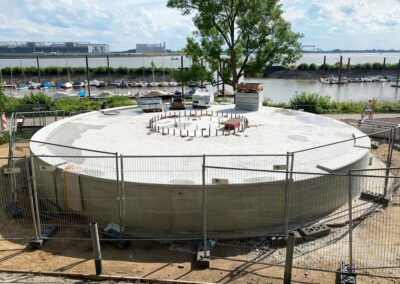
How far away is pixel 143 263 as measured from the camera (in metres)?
8.96

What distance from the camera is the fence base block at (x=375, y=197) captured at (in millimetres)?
12312

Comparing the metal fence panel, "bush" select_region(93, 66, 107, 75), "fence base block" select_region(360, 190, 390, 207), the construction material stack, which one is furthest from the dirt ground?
"bush" select_region(93, 66, 107, 75)

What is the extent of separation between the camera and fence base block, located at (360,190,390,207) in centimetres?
1231

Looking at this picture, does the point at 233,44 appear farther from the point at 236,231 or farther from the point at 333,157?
the point at 236,231

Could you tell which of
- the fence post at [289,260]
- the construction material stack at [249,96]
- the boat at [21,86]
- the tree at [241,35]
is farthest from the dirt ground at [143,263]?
the boat at [21,86]

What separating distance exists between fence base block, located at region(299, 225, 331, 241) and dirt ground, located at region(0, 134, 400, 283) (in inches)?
36.1

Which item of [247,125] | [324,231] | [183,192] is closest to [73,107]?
[247,125]

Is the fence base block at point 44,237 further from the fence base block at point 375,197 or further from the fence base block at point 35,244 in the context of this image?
the fence base block at point 375,197

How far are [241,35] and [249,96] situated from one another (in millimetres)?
16645

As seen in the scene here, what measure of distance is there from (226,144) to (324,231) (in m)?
6.31

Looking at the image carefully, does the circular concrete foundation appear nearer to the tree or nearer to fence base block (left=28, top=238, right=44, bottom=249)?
fence base block (left=28, top=238, right=44, bottom=249)

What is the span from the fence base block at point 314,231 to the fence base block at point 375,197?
290cm

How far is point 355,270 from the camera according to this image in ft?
27.2

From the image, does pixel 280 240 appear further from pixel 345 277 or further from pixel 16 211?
pixel 16 211
